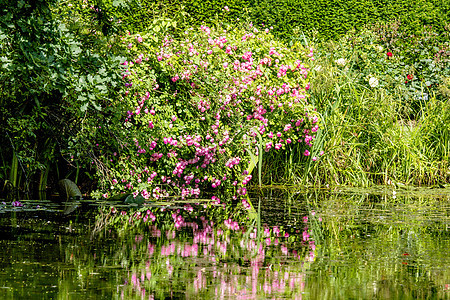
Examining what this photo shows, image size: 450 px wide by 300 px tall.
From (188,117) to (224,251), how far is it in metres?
3.61

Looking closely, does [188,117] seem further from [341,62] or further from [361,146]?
[341,62]

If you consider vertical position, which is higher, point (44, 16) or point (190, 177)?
point (44, 16)

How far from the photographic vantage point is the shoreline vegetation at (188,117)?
7.23 m

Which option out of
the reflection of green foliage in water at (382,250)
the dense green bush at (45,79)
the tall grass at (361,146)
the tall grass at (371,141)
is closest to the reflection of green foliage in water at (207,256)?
the reflection of green foliage in water at (382,250)

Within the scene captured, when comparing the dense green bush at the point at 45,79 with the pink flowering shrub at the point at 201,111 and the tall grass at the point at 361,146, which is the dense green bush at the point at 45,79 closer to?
the pink flowering shrub at the point at 201,111

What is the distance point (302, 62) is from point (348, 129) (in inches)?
46.1

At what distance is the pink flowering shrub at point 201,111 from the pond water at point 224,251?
772 mm

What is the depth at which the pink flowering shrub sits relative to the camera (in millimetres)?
8227

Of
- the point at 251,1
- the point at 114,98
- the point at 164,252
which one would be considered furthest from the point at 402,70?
the point at 164,252

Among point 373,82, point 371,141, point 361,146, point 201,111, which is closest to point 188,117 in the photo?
point 201,111

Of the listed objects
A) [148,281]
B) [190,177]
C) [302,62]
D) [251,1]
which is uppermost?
[251,1]

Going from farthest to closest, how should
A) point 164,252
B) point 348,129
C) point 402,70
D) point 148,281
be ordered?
point 402,70
point 348,129
point 164,252
point 148,281

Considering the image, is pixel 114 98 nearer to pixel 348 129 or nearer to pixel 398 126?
pixel 348 129

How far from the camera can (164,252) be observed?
511 cm
